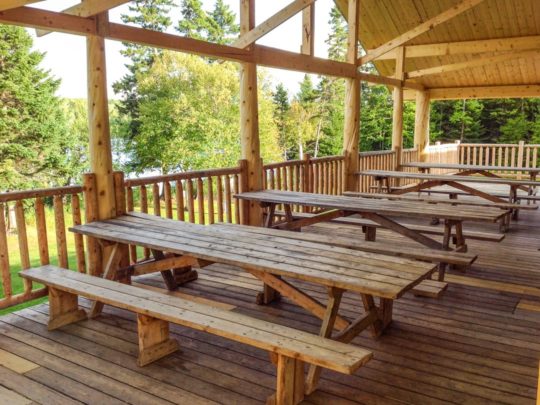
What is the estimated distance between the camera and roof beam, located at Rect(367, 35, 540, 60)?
8703 millimetres

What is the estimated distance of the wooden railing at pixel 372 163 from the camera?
8.77 meters

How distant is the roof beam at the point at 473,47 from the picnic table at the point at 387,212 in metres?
4.98

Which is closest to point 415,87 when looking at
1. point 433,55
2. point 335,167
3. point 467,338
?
point 433,55

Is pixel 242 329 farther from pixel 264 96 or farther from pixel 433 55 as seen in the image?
pixel 264 96

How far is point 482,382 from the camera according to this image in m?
2.58

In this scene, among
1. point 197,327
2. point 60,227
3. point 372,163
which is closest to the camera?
point 197,327

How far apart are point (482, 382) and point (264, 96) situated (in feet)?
72.8

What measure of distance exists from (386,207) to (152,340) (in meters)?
2.56

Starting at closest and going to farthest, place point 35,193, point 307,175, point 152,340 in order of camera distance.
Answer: point 152,340 → point 35,193 → point 307,175

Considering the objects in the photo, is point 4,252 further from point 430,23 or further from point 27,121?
point 27,121

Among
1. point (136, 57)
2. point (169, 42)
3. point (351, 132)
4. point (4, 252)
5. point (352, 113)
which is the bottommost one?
point (4, 252)

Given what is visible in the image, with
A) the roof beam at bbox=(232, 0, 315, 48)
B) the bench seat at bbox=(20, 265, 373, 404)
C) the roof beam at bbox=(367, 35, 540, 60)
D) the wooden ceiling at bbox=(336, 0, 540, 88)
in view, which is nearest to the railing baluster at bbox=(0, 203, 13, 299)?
the bench seat at bbox=(20, 265, 373, 404)

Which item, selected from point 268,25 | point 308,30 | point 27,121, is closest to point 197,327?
point 268,25

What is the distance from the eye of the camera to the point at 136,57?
24.9 m
